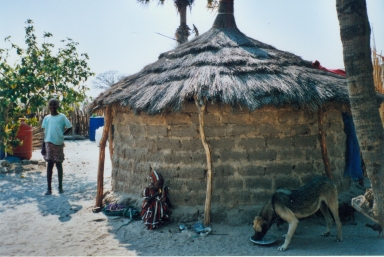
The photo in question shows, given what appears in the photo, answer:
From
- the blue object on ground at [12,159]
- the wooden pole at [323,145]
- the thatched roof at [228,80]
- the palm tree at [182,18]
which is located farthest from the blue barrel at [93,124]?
the wooden pole at [323,145]

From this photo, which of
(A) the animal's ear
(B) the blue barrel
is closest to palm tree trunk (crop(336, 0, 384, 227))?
(A) the animal's ear

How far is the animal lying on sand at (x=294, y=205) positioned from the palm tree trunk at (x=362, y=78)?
3.40 ft

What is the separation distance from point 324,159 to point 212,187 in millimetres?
1781

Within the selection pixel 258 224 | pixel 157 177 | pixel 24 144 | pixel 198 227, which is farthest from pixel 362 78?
pixel 24 144

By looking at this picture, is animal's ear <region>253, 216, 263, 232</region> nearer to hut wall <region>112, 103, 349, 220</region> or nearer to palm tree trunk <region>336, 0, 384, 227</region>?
hut wall <region>112, 103, 349, 220</region>

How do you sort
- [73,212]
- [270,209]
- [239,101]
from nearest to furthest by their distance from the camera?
[270,209] → [239,101] → [73,212]

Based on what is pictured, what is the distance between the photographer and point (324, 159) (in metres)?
5.61

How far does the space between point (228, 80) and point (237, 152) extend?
1052 millimetres

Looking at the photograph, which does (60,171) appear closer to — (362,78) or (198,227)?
(198,227)

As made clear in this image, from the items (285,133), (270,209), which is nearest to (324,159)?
(285,133)

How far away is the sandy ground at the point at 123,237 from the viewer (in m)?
4.39

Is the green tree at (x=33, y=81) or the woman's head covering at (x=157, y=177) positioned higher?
the green tree at (x=33, y=81)

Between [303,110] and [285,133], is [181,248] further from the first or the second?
[303,110]

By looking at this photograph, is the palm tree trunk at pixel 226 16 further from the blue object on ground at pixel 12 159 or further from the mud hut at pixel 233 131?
the blue object on ground at pixel 12 159
